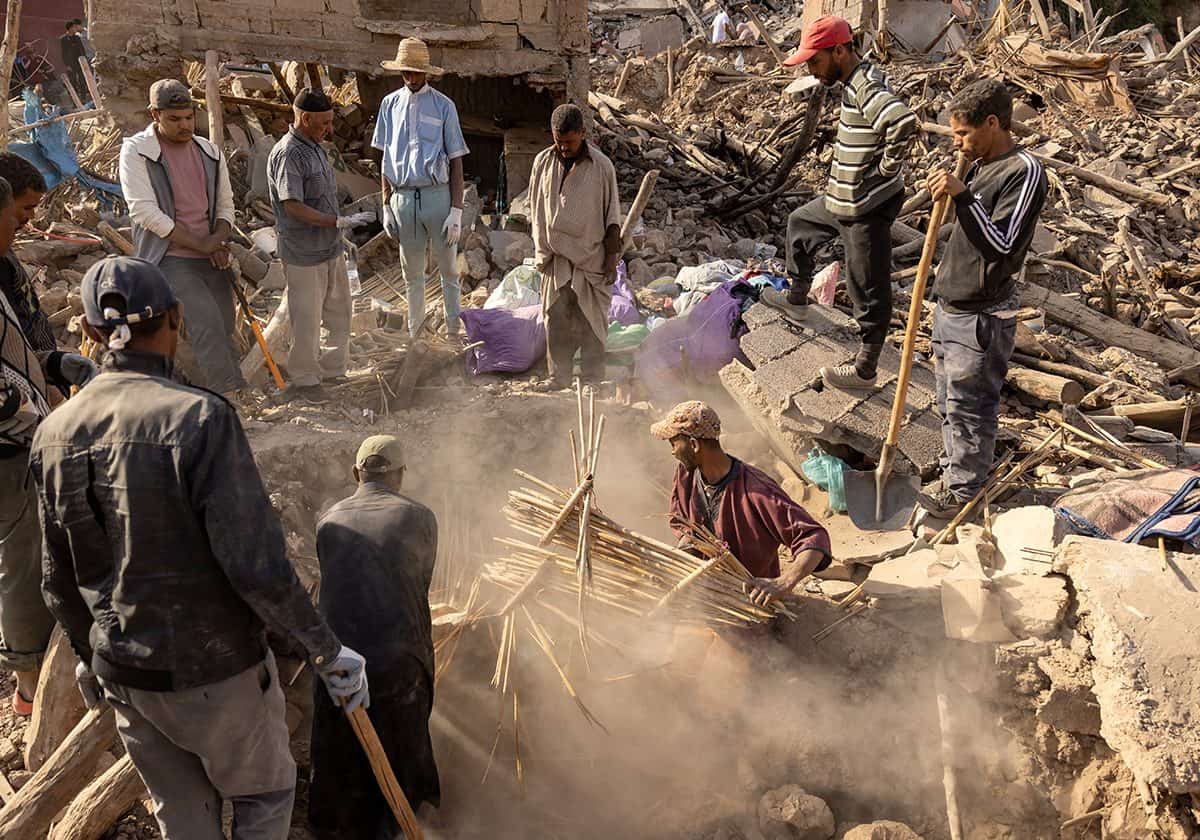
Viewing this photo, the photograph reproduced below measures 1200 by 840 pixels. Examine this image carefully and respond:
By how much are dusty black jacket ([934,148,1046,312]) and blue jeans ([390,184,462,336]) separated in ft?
11.6

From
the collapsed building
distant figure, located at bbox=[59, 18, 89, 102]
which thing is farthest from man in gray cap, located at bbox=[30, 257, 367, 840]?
distant figure, located at bbox=[59, 18, 89, 102]

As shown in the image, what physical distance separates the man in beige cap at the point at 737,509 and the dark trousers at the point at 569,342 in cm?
246

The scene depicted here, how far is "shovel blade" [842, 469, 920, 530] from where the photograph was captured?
511 cm

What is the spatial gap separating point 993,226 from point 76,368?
4.00 meters

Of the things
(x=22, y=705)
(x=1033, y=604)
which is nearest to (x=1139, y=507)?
(x=1033, y=604)

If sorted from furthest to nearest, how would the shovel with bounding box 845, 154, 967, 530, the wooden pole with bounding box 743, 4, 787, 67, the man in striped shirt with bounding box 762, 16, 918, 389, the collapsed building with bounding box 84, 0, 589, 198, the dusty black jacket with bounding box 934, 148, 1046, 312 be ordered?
the wooden pole with bounding box 743, 4, 787, 67, the collapsed building with bounding box 84, 0, 589, 198, the man in striped shirt with bounding box 762, 16, 918, 389, the shovel with bounding box 845, 154, 967, 530, the dusty black jacket with bounding box 934, 148, 1046, 312

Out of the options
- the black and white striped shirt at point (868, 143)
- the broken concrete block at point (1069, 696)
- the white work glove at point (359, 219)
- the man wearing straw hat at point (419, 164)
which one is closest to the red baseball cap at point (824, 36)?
the black and white striped shirt at point (868, 143)

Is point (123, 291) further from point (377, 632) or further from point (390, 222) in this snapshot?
point (390, 222)

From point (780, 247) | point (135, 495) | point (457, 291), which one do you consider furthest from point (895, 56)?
point (135, 495)

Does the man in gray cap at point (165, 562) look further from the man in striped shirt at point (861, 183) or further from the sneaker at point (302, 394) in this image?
the man in striped shirt at point (861, 183)

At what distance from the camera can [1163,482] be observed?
4402 mm

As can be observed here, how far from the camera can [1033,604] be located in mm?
3629

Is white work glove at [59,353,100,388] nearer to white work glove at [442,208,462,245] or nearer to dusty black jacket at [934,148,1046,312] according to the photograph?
white work glove at [442,208,462,245]

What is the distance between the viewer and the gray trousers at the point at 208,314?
5215 millimetres
